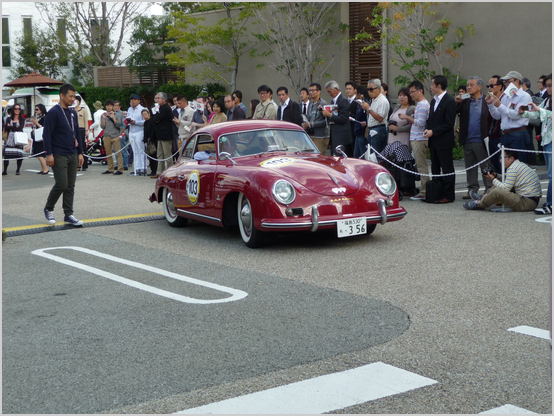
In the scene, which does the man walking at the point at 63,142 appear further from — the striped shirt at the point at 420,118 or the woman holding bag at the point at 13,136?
the woman holding bag at the point at 13,136

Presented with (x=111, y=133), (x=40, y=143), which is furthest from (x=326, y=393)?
(x=40, y=143)

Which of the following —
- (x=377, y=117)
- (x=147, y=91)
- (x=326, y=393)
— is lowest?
(x=326, y=393)

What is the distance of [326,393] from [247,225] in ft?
14.6

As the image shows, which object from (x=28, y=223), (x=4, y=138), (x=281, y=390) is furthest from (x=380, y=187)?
(x=4, y=138)

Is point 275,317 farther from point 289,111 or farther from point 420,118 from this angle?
point 289,111

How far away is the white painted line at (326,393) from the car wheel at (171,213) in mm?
5956

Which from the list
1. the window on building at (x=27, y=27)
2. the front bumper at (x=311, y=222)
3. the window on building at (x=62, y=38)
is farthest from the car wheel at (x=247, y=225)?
the window on building at (x=27, y=27)

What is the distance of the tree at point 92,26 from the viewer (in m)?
37.7

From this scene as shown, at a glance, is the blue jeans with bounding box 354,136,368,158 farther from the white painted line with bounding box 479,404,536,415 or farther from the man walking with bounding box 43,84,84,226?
the white painted line with bounding box 479,404,536,415

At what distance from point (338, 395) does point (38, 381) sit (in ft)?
5.67

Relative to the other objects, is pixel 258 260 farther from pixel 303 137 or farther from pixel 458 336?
pixel 458 336

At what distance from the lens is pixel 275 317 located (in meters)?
5.18

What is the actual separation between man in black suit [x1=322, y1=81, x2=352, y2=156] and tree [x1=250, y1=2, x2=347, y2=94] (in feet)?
34.5

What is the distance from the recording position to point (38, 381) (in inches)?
158
